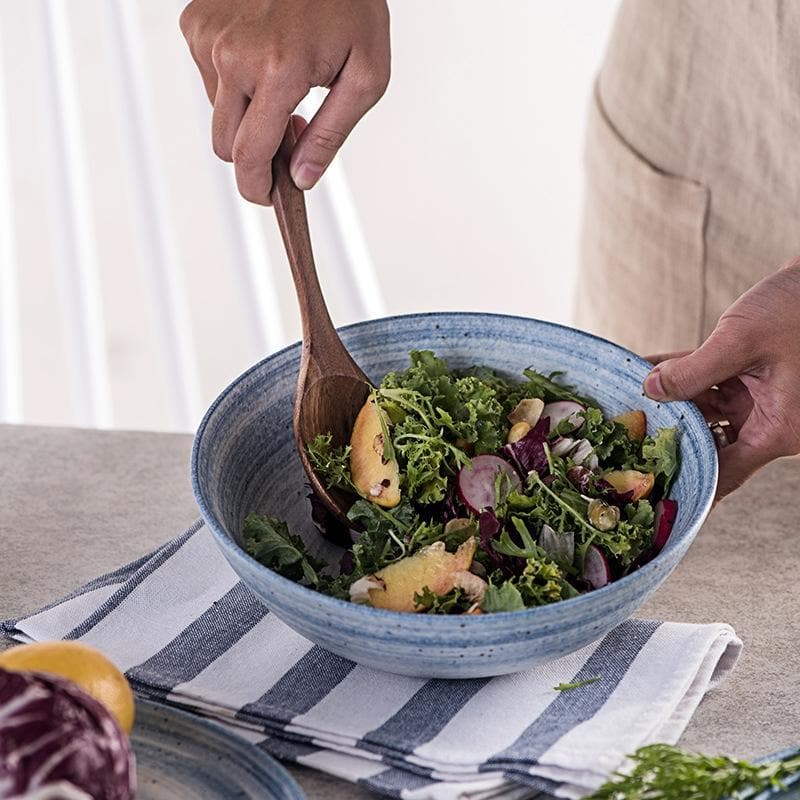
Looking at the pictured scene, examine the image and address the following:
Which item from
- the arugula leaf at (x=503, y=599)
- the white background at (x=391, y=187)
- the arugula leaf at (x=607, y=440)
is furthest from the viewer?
the white background at (x=391, y=187)

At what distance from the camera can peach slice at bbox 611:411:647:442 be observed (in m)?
1.25

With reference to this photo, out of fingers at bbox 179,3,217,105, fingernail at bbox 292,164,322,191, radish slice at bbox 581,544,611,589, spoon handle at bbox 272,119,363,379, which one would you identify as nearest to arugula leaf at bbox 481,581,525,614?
radish slice at bbox 581,544,611,589

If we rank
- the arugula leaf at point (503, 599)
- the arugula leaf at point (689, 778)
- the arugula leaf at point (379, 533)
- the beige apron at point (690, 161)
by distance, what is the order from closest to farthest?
1. the arugula leaf at point (689, 778)
2. the arugula leaf at point (503, 599)
3. the arugula leaf at point (379, 533)
4. the beige apron at point (690, 161)

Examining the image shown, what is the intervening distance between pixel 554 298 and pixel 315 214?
4.93 feet

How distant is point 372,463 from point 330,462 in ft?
0.14

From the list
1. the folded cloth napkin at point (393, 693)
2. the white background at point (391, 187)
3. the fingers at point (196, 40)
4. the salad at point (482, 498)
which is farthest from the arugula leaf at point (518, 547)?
the white background at point (391, 187)

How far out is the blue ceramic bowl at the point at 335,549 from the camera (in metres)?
0.94

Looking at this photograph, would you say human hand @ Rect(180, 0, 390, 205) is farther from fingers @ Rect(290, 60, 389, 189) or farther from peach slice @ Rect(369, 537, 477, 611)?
peach slice @ Rect(369, 537, 477, 611)

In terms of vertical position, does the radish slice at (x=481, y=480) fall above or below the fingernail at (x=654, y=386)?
below

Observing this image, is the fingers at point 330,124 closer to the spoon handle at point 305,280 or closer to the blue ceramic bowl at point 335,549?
the spoon handle at point 305,280

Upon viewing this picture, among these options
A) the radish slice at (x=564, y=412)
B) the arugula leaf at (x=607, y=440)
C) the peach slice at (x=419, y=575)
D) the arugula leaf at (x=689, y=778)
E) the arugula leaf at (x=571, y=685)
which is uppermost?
the radish slice at (x=564, y=412)

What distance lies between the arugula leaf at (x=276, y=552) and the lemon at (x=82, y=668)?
0.22m

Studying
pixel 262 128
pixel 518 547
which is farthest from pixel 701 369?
pixel 262 128

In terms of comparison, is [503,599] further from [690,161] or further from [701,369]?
[690,161]
